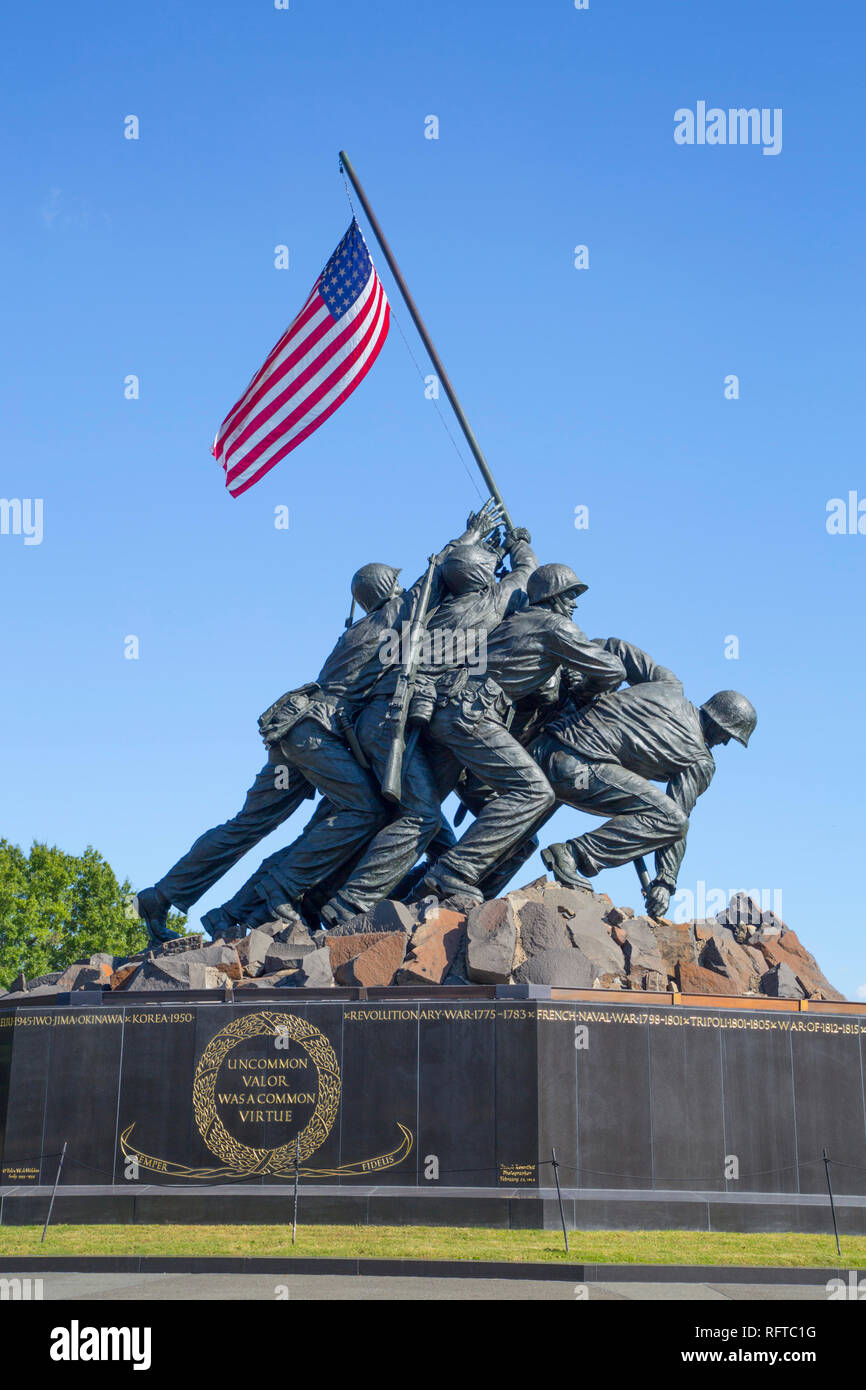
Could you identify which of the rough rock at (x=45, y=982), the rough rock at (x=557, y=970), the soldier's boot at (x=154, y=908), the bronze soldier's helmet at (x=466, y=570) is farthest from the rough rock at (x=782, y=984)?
the rough rock at (x=45, y=982)

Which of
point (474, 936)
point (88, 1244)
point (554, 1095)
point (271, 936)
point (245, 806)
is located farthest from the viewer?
point (245, 806)

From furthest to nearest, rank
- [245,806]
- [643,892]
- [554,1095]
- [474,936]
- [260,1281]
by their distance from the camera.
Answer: [245,806] < [643,892] < [474,936] < [554,1095] < [260,1281]

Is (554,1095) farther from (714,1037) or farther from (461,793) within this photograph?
(461,793)

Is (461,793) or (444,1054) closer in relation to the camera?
(444,1054)

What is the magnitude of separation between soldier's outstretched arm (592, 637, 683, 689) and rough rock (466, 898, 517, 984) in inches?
177

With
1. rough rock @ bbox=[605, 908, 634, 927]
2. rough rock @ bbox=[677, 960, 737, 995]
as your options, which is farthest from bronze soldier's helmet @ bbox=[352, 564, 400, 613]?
rough rock @ bbox=[677, 960, 737, 995]

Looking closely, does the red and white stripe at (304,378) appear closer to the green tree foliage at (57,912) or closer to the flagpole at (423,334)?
the flagpole at (423,334)

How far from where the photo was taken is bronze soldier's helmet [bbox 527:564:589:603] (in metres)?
16.8

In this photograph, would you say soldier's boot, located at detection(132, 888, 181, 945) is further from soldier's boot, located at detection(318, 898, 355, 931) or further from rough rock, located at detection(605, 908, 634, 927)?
rough rock, located at detection(605, 908, 634, 927)

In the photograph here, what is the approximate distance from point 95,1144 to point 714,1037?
5708 millimetres

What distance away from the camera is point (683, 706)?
17.0m

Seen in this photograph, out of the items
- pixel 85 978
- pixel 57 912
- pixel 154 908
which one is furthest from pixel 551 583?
pixel 57 912

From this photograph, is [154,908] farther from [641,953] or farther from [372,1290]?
[372,1290]

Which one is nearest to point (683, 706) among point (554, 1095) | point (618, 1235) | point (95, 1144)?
point (554, 1095)
